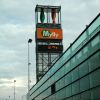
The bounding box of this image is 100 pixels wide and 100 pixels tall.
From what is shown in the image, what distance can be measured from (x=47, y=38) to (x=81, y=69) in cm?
8799

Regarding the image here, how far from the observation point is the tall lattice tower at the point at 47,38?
129m

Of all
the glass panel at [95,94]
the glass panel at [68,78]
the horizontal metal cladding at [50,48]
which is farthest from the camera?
the horizontal metal cladding at [50,48]

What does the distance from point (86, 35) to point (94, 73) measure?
173 inches

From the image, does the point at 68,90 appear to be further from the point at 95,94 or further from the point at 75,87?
the point at 95,94

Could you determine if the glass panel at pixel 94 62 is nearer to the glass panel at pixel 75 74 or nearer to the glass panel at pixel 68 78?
the glass panel at pixel 75 74

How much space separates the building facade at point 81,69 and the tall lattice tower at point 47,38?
7123cm

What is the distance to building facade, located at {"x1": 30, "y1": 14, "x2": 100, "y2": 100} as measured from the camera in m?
35.5

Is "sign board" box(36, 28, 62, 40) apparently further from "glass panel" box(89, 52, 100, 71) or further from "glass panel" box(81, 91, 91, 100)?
"glass panel" box(89, 52, 100, 71)

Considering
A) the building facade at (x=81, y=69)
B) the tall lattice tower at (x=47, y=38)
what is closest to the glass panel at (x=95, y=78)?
the building facade at (x=81, y=69)

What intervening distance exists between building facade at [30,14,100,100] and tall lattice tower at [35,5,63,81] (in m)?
71.2

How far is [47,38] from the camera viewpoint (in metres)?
128

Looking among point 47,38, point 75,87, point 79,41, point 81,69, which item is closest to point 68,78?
point 75,87

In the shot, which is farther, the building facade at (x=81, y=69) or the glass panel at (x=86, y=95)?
the glass panel at (x=86, y=95)

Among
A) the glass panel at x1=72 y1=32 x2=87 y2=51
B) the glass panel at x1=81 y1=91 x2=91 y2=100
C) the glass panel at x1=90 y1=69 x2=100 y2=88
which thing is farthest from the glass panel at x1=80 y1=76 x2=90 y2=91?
the glass panel at x1=72 y1=32 x2=87 y2=51
